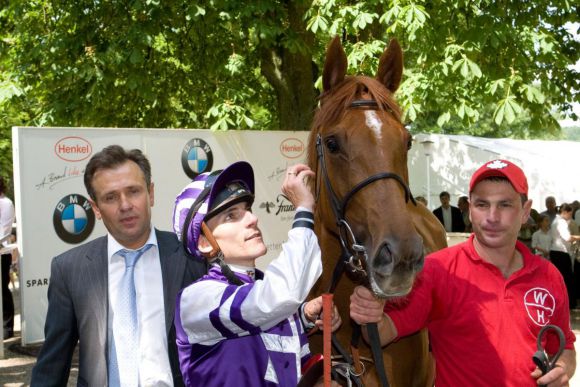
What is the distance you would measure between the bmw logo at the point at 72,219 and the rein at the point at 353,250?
577 centimetres

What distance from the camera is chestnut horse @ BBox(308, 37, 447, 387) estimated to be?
231cm

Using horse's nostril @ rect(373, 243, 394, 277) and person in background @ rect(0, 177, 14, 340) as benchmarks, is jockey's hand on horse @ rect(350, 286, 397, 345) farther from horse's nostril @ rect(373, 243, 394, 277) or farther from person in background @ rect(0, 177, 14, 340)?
person in background @ rect(0, 177, 14, 340)

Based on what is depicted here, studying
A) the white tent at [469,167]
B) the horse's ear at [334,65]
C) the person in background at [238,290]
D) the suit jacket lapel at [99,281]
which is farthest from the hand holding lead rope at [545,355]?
the white tent at [469,167]

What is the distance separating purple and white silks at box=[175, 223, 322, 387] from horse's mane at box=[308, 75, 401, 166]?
882 mm

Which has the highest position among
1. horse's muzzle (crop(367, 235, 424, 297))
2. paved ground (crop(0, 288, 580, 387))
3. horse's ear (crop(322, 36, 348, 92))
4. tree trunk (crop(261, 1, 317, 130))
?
tree trunk (crop(261, 1, 317, 130))

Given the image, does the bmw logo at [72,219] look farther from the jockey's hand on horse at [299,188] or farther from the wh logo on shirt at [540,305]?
the wh logo on shirt at [540,305]

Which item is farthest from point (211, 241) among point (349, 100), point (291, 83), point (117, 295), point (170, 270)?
point (291, 83)

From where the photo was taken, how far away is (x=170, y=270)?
8.27 ft

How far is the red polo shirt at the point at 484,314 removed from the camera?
239 cm

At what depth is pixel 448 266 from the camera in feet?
8.38

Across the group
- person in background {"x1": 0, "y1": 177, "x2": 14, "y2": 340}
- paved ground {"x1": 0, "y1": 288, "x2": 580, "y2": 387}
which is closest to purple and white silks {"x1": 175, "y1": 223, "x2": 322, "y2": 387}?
paved ground {"x1": 0, "y1": 288, "x2": 580, "y2": 387}

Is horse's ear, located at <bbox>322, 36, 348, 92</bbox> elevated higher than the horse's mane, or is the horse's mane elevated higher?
horse's ear, located at <bbox>322, 36, 348, 92</bbox>

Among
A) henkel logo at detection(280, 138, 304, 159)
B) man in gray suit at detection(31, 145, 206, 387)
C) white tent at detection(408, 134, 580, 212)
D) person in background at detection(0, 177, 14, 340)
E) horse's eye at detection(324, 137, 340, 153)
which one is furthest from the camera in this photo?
white tent at detection(408, 134, 580, 212)

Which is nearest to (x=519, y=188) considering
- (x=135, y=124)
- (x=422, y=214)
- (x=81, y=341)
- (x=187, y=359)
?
(x=187, y=359)
